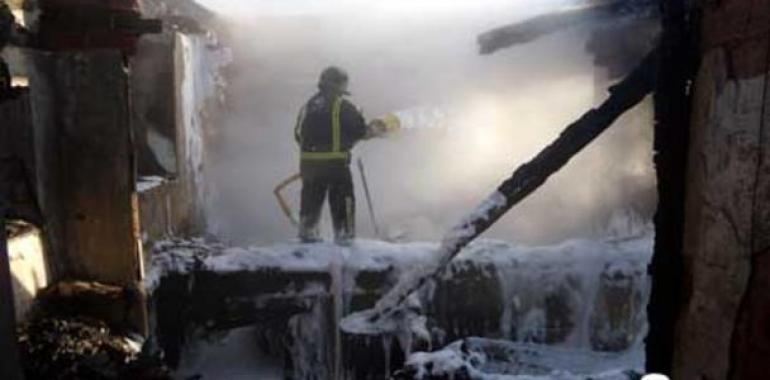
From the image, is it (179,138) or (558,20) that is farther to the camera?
(179,138)

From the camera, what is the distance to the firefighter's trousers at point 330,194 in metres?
9.51

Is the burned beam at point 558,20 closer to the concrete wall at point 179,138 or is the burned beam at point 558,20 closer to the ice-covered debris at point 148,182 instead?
the concrete wall at point 179,138

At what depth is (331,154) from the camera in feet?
31.1

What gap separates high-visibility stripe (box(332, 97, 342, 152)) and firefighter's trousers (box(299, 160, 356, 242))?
201mm

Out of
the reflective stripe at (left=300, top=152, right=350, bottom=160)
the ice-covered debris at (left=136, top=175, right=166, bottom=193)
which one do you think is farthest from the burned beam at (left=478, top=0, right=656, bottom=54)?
the ice-covered debris at (left=136, top=175, right=166, bottom=193)

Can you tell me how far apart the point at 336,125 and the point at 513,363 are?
14.0 feet

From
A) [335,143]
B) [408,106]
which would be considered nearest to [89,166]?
[335,143]

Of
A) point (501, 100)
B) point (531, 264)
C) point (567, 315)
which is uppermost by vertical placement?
point (501, 100)

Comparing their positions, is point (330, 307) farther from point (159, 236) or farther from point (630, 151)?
point (630, 151)

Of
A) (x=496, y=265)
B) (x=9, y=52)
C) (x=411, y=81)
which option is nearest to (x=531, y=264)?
(x=496, y=265)

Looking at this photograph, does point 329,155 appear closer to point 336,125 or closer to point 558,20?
point 336,125

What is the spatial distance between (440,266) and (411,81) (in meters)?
10.8

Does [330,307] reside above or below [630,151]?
below

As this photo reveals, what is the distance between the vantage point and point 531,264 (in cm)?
797
